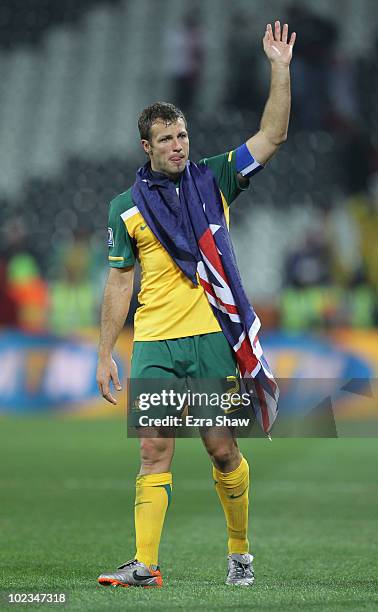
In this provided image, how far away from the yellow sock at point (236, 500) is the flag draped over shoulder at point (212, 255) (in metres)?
0.25

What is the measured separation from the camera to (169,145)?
528 centimetres

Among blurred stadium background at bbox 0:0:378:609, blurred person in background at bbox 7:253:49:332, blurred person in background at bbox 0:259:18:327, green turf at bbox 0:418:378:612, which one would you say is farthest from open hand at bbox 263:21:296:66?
blurred person in background at bbox 0:259:18:327

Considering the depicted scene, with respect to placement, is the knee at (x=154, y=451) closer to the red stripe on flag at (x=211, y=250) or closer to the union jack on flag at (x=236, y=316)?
the union jack on flag at (x=236, y=316)

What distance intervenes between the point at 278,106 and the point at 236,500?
1.71m

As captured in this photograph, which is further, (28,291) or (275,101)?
(28,291)

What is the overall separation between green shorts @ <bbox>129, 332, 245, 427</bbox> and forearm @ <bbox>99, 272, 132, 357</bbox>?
0.13 metres

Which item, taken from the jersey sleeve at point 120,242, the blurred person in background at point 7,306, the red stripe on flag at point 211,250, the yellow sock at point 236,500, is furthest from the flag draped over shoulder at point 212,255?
the blurred person in background at point 7,306

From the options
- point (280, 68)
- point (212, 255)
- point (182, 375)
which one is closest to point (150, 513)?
point (182, 375)

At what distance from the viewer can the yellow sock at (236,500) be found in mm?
5359

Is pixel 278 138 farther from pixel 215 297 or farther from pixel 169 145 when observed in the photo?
pixel 215 297

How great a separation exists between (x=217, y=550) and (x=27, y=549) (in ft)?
3.33

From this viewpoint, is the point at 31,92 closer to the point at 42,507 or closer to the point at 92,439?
the point at 92,439

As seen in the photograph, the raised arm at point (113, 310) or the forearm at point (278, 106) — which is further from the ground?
the forearm at point (278, 106)

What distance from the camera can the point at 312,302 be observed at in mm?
16625
